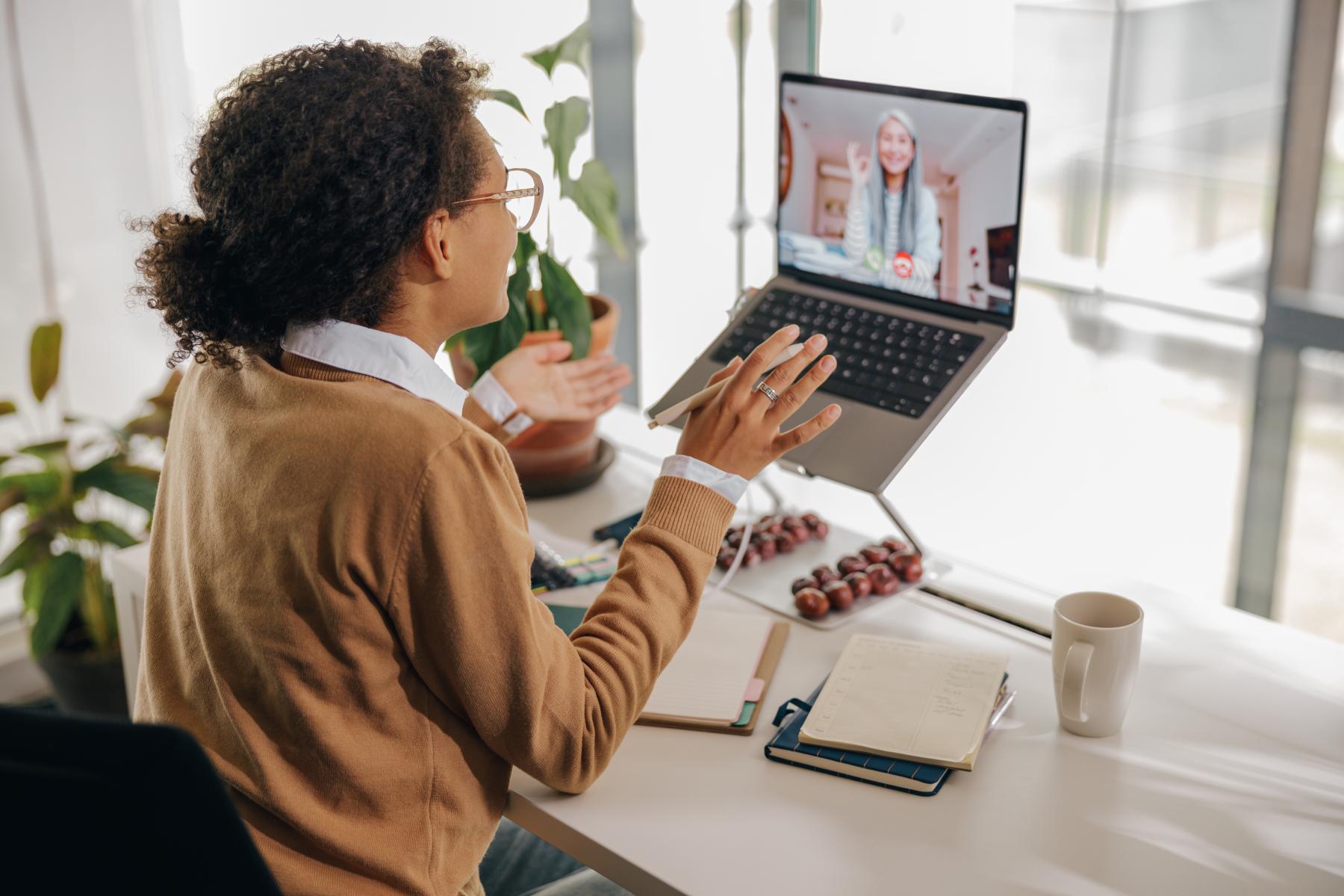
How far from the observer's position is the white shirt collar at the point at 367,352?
0.98 m

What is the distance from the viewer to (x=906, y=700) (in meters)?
1.19

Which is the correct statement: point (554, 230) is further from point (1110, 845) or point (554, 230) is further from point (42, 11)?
point (1110, 845)

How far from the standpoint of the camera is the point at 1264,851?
39.5 inches

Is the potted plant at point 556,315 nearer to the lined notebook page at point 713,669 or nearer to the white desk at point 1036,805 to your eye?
the lined notebook page at point 713,669

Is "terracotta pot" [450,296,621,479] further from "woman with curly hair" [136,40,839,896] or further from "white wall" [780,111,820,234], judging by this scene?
"woman with curly hair" [136,40,839,896]

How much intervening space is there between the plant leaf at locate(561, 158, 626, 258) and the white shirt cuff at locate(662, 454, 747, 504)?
0.74 meters

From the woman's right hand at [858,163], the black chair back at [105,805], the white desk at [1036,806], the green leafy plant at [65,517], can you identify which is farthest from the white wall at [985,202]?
the green leafy plant at [65,517]

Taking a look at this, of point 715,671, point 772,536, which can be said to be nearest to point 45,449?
point 772,536

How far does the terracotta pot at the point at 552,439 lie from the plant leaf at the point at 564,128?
223 millimetres

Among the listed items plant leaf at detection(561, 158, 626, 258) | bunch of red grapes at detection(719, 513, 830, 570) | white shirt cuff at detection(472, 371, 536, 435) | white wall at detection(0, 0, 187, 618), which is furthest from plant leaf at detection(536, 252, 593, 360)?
white wall at detection(0, 0, 187, 618)

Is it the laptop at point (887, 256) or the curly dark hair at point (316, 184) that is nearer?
the curly dark hair at point (316, 184)

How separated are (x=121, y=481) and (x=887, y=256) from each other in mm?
1495

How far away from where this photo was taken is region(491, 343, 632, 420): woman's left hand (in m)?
1.46

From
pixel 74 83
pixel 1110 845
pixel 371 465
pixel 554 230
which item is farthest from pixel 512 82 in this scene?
pixel 1110 845
